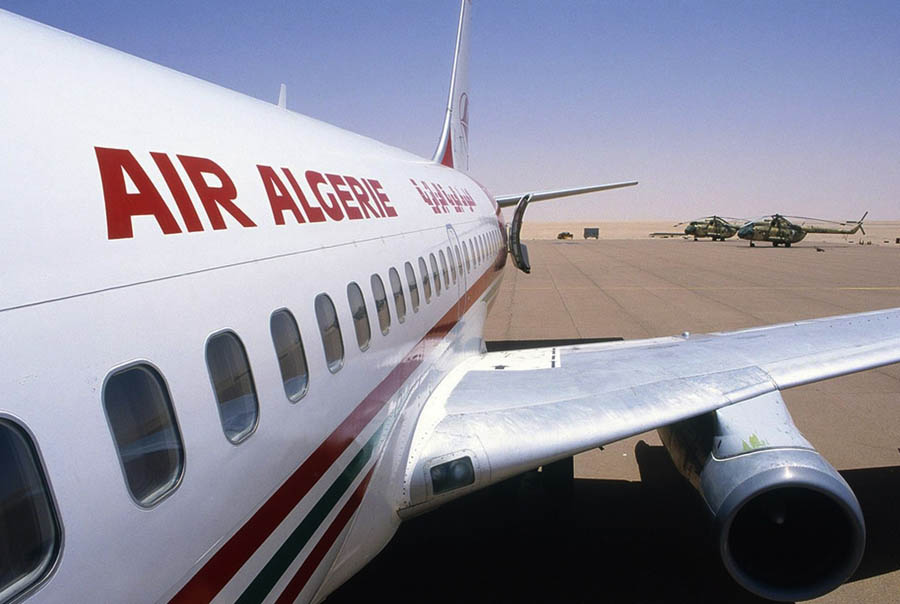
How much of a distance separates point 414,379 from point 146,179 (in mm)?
3209

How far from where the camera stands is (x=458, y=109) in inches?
653

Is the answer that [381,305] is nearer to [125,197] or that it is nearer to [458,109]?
[125,197]

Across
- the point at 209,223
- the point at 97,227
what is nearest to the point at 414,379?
the point at 209,223

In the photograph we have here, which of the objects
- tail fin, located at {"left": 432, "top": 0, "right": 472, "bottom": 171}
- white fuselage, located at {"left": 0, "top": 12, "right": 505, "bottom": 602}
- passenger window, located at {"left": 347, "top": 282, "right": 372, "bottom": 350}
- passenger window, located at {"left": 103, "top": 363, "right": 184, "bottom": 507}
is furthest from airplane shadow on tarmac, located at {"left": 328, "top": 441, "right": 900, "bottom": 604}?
tail fin, located at {"left": 432, "top": 0, "right": 472, "bottom": 171}

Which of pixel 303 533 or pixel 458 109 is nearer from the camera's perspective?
pixel 303 533

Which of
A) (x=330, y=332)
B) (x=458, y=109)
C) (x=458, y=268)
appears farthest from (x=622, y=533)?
(x=458, y=109)

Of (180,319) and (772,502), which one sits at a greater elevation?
(180,319)

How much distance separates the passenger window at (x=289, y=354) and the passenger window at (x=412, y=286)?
230cm

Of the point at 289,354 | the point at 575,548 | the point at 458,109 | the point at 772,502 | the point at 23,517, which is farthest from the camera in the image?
the point at 458,109

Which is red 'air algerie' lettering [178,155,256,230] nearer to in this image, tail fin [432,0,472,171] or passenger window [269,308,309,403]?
passenger window [269,308,309,403]

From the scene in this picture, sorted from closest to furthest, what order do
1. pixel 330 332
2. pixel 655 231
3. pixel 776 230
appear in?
pixel 330 332, pixel 776 230, pixel 655 231

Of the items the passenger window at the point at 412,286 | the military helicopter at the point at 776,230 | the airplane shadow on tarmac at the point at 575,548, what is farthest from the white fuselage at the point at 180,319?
the military helicopter at the point at 776,230

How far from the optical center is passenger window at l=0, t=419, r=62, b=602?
5.37 feet

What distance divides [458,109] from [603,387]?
1245 centimetres
